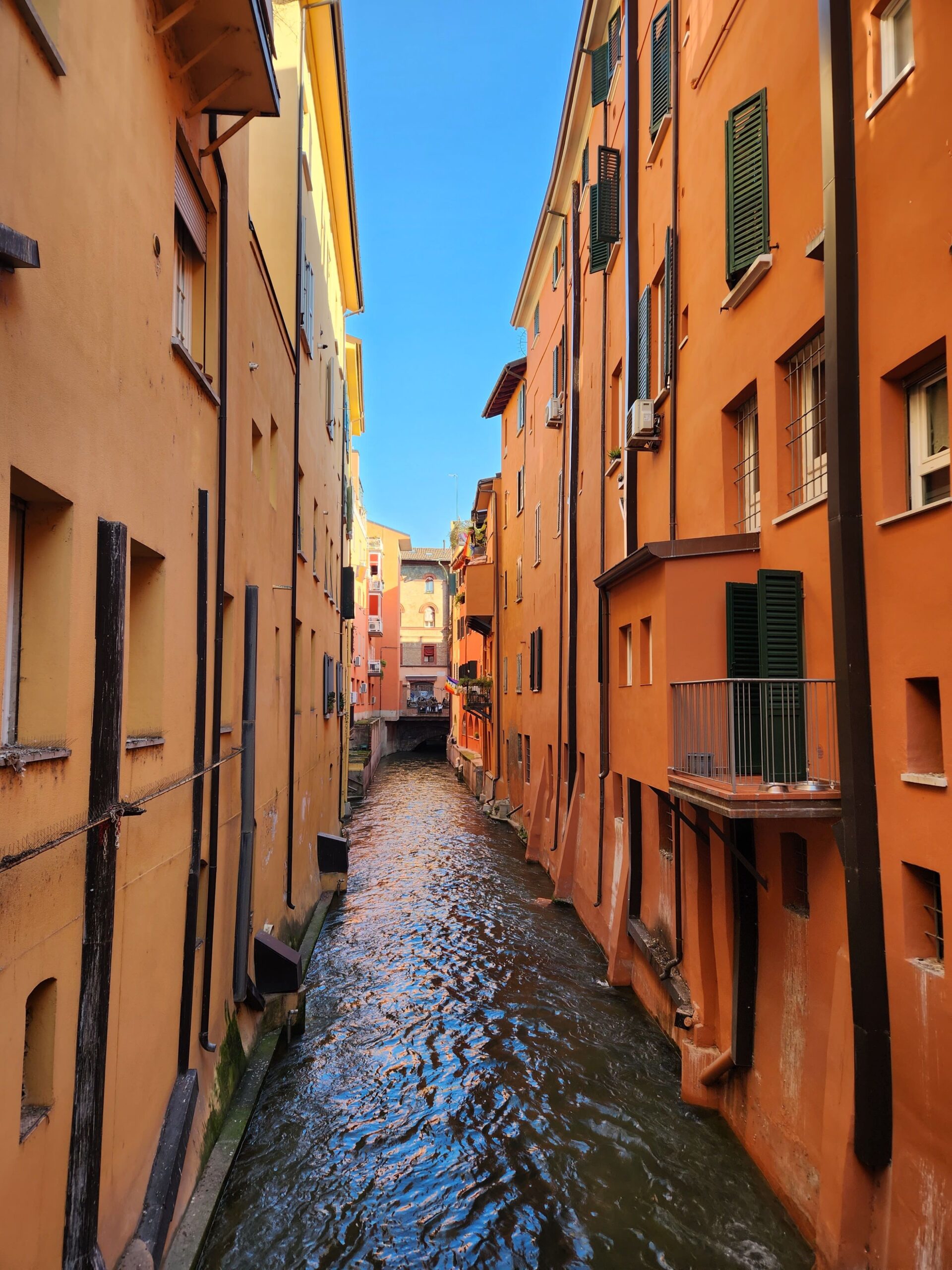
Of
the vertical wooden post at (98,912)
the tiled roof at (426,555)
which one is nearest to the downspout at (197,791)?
the vertical wooden post at (98,912)

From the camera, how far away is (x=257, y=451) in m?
10.5

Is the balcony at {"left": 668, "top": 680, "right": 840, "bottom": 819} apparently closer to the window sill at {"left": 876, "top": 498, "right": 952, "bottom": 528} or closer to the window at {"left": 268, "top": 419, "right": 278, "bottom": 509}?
the window sill at {"left": 876, "top": 498, "right": 952, "bottom": 528}

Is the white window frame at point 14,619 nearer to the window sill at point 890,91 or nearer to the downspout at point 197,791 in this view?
the downspout at point 197,791

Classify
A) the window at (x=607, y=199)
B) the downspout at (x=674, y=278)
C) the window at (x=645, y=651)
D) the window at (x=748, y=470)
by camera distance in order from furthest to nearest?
the window at (x=607, y=199), the downspout at (x=674, y=278), the window at (x=645, y=651), the window at (x=748, y=470)

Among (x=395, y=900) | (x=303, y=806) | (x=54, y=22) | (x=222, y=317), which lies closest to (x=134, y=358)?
(x=54, y=22)

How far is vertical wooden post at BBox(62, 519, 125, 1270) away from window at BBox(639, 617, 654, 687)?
6014 mm

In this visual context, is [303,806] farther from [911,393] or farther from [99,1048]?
[911,393]

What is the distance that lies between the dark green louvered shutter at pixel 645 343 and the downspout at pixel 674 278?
3.63ft

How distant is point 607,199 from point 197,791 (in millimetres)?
11582

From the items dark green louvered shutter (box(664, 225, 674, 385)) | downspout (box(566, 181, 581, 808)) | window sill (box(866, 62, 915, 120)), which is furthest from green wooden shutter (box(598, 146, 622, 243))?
window sill (box(866, 62, 915, 120))

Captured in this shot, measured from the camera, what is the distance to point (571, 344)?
18406 mm

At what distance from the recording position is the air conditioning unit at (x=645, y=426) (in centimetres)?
1092

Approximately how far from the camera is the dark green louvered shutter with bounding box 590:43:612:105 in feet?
48.2

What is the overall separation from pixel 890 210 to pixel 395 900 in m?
14.4
